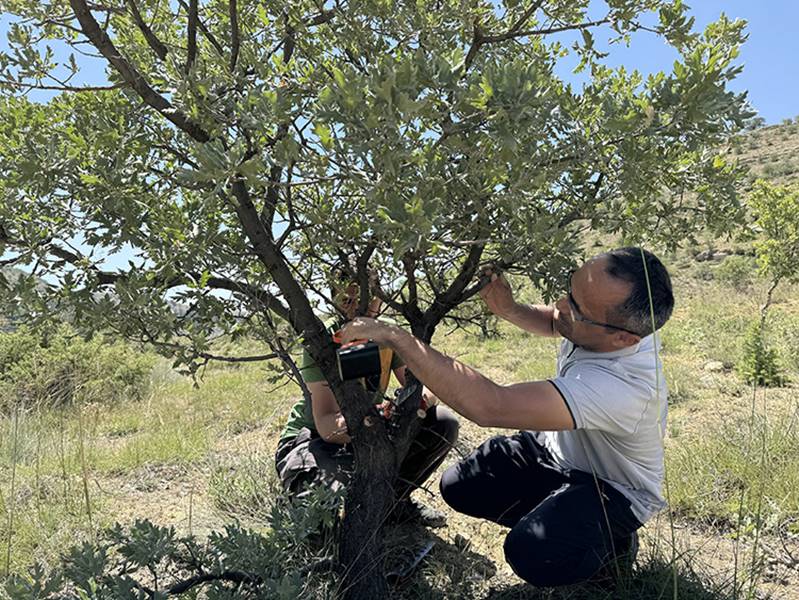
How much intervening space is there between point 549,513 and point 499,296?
0.96m

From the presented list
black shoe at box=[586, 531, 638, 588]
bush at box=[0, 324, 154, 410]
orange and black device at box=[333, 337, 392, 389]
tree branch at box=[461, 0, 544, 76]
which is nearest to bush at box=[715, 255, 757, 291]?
bush at box=[0, 324, 154, 410]

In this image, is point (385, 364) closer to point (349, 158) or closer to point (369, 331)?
point (369, 331)

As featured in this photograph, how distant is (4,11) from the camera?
218cm

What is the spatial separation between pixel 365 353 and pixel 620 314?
102cm

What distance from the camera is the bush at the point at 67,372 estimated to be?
25.7 feet

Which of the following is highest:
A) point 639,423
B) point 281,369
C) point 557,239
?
point 557,239

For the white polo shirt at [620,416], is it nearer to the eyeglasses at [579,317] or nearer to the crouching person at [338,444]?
the eyeglasses at [579,317]

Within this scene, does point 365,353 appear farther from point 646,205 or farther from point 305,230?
point 646,205

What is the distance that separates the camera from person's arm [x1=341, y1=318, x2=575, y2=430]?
2.15m

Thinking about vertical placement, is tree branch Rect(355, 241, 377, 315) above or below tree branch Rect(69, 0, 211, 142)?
below

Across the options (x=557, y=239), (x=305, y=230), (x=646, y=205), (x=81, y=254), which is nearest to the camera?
(x=557, y=239)

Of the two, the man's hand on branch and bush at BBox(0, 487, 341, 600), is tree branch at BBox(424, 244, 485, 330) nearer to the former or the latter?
the man's hand on branch

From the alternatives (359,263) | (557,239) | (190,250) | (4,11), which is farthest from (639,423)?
(4,11)

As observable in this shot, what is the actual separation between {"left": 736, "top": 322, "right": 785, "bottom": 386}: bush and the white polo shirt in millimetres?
4550
